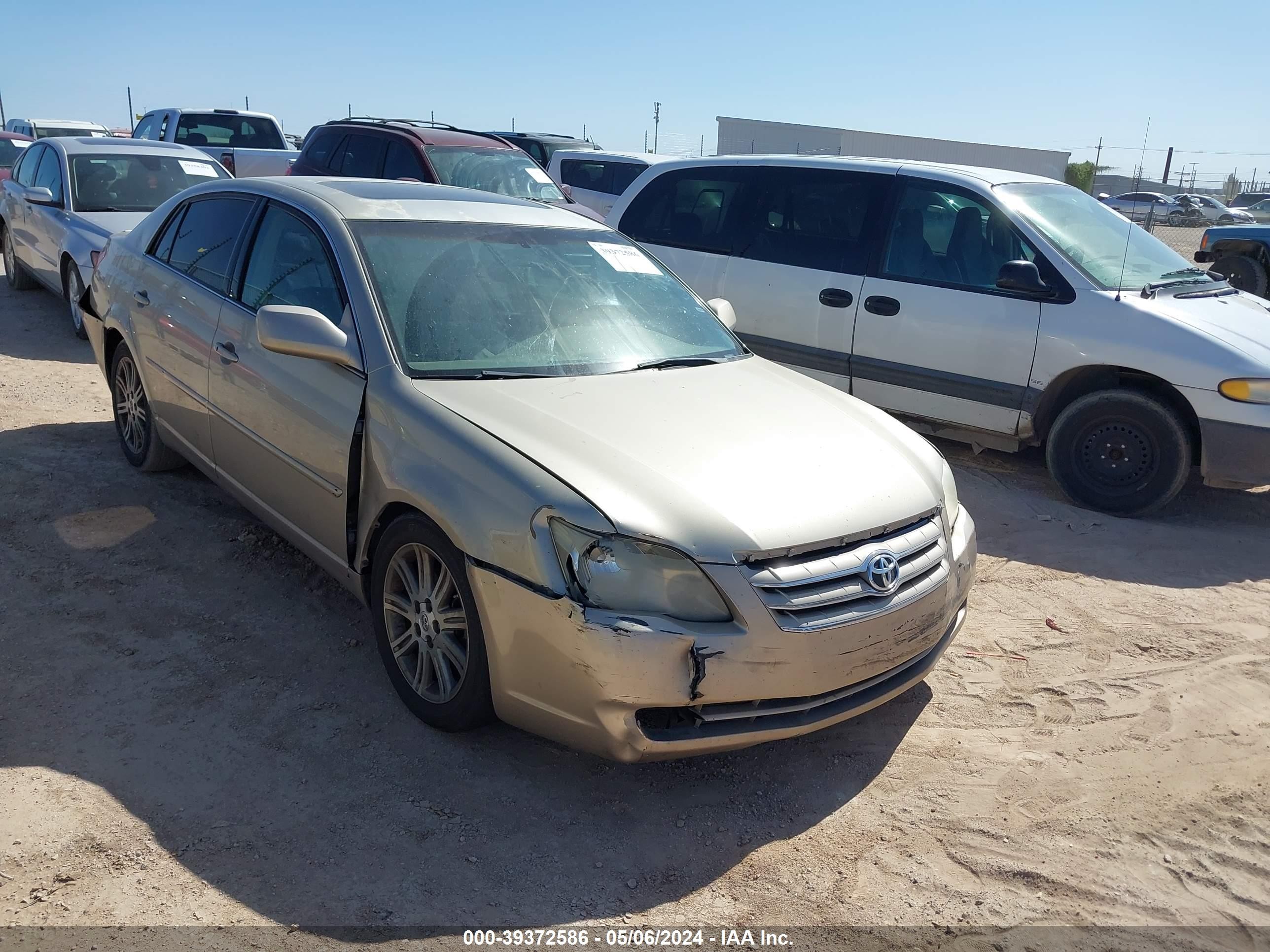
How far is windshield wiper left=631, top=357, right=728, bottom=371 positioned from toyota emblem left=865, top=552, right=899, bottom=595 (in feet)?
4.23

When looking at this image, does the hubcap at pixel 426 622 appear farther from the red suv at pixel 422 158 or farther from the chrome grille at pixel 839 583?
the red suv at pixel 422 158

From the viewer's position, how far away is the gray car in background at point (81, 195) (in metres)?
8.64

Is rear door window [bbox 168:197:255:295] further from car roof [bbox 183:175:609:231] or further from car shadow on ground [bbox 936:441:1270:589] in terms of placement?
car shadow on ground [bbox 936:441:1270:589]

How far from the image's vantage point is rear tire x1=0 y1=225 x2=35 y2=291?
1073 centimetres

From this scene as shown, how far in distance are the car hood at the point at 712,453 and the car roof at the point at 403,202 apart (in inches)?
38.6

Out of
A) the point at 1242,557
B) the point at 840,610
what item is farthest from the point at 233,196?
the point at 1242,557

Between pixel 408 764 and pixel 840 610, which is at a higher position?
pixel 840 610

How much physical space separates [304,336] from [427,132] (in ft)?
25.7

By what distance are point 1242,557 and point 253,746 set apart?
16.1 feet

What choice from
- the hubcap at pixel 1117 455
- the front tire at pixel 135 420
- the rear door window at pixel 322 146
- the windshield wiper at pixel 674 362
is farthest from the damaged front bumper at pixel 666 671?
the rear door window at pixel 322 146

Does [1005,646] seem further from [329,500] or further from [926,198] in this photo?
[926,198]

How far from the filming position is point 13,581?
14.3ft

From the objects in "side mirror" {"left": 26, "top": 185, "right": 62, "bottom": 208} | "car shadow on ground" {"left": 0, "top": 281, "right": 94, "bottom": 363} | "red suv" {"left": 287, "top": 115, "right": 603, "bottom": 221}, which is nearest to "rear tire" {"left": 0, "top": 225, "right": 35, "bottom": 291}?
"car shadow on ground" {"left": 0, "top": 281, "right": 94, "bottom": 363}

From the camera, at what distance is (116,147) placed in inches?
382
